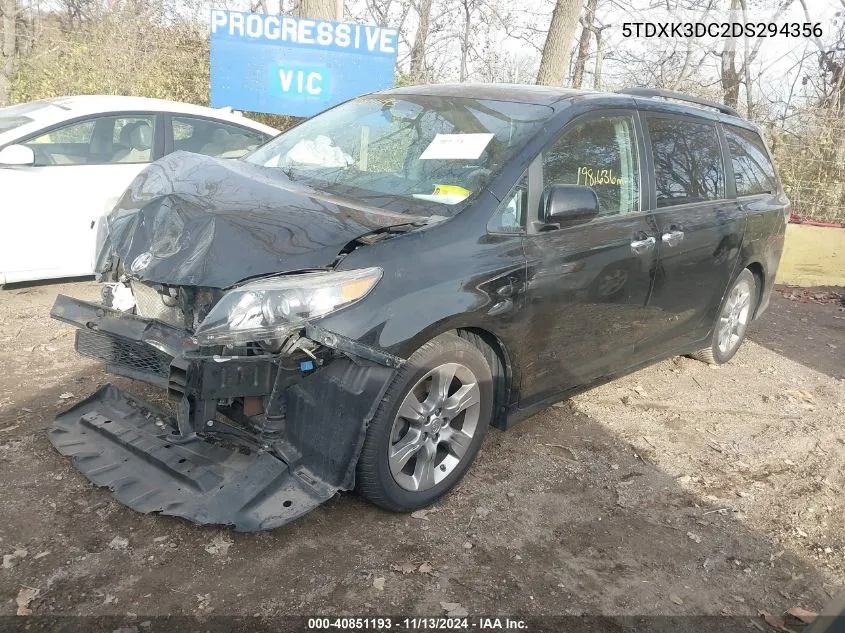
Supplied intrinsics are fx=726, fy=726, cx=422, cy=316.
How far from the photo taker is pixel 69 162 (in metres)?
6.09

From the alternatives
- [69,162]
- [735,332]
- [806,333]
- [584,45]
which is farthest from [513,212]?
[584,45]

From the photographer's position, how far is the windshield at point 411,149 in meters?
3.55

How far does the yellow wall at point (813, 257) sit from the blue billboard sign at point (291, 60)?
6.03 metres

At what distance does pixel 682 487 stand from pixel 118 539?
2792mm

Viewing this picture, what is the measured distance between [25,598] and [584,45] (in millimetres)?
19199

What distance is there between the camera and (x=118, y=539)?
294 centimetres

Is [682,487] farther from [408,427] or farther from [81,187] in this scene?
[81,187]

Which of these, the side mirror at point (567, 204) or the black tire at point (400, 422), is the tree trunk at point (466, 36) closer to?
the side mirror at point (567, 204)

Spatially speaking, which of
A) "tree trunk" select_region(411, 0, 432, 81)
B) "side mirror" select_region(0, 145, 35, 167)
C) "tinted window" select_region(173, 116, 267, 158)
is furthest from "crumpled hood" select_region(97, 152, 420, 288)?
"tree trunk" select_region(411, 0, 432, 81)

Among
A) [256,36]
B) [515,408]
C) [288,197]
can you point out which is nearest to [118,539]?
[288,197]

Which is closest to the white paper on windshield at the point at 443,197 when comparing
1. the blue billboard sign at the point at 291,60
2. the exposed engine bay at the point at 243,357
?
the exposed engine bay at the point at 243,357

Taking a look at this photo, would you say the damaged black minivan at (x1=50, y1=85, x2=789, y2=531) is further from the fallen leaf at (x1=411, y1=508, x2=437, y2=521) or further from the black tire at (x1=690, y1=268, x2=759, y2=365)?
the black tire at (x1=690, y1=268, x2=759, y2=365)

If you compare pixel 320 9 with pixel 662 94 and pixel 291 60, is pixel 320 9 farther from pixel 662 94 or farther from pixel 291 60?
pixel 662 94

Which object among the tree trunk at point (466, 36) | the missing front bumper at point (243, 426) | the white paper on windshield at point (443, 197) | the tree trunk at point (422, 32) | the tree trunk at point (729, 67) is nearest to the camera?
the missing front bumper at point (243, 426)
